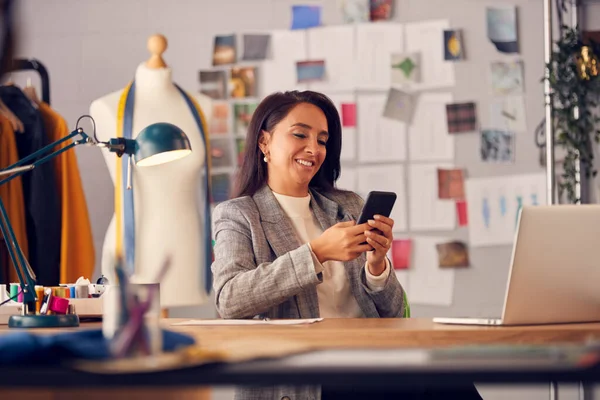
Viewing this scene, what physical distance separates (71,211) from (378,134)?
1492 mm

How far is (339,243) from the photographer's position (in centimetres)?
204

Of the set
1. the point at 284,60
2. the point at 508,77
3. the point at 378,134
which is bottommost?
the point at 378,134

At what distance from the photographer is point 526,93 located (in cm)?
396

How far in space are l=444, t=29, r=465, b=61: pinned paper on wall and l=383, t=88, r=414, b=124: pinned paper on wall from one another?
0.89 ft

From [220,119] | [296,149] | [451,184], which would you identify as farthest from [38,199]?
[451,184]

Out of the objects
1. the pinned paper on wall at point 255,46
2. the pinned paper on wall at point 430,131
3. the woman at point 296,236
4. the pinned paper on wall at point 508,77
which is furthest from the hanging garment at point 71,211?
the pinned paper on wall at point 508,77

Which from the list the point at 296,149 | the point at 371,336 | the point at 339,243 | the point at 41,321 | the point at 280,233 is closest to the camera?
the point at 371,336

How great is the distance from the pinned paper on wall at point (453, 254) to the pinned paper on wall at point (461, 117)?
55 cm

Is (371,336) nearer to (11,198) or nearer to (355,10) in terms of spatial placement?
(11,198)

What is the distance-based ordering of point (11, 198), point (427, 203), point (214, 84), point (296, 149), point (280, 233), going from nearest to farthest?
point (280, 233) → point (296, 149) → point (11, 198) → point (427, 203) → point (214, 84)

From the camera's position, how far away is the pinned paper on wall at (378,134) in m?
4.01

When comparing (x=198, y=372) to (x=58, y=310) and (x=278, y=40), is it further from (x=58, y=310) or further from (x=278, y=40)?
(x=278, y=40)

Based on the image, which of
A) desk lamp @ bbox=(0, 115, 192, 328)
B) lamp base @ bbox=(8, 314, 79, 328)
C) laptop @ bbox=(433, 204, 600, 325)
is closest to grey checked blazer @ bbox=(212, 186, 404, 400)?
desk lamp @ bbox=(0, 115, 192, 328)

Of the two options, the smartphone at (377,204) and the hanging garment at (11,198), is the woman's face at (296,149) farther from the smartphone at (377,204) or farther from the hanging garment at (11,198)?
the hanging garment at (11,198)
